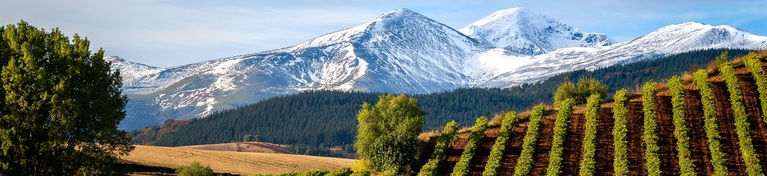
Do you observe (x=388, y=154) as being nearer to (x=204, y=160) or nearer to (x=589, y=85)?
(x=589, y=85)

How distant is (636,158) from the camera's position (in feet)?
163

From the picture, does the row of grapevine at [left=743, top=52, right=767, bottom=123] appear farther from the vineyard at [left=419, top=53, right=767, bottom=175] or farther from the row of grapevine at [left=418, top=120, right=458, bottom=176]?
the row of grapevine at [left=418, top=120, right=458, bottom=176]

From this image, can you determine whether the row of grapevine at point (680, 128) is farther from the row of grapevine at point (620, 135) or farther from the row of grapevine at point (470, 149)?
the row of grapevine at point (470, 149)

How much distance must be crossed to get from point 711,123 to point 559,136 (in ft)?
32.8

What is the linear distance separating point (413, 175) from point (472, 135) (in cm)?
685

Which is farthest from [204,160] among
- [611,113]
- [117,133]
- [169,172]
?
[611,113]

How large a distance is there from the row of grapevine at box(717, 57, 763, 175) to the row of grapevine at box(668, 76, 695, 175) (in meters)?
3.11

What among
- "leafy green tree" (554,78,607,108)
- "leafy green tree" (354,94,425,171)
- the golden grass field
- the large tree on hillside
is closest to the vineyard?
"leafy green tree" (554,78,607,108)

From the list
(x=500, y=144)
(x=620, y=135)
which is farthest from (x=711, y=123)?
(x=500, y=144)

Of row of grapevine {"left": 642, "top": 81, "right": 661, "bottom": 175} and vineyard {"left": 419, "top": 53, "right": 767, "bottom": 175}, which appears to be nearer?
row of grapevine {"left": 642, "top": 81, "right": 661, "bottom": 175}

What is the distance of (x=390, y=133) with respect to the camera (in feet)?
191

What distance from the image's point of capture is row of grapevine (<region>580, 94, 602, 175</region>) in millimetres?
48966

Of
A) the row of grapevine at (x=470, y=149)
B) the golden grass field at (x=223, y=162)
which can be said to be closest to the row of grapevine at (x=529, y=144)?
the row of grapevine at (x=470, y=149)

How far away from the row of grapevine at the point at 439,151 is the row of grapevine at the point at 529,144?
5.38 m
